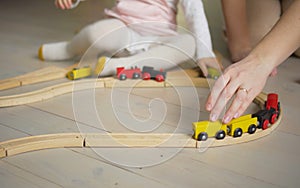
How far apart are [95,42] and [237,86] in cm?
53

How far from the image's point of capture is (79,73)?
3.68 feet

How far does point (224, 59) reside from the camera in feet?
4.22

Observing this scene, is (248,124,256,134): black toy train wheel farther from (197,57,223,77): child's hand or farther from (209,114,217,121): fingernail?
(197,57,223,77): child's hand

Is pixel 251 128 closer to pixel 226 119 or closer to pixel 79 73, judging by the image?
pixel 226 119

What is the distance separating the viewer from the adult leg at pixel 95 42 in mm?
1219

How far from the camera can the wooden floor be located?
2.32 ft

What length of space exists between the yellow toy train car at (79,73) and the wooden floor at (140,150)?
0.10 meters

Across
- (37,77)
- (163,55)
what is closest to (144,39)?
(163,55)

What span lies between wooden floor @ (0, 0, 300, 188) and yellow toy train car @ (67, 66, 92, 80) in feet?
0.32

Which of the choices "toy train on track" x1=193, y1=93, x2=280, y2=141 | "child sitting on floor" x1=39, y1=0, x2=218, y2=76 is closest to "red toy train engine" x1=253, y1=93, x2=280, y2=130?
"toy train on track" x1=193, y1=93, x2=280, y2=141

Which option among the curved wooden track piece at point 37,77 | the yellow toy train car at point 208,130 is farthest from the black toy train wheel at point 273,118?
the curved wooden track piece at point 37,77

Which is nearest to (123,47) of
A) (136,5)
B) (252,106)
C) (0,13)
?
(136,5)

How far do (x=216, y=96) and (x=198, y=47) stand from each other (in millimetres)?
439

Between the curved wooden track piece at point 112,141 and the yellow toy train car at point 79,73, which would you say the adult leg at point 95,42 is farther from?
the curved wooden track piece at point 112,141
